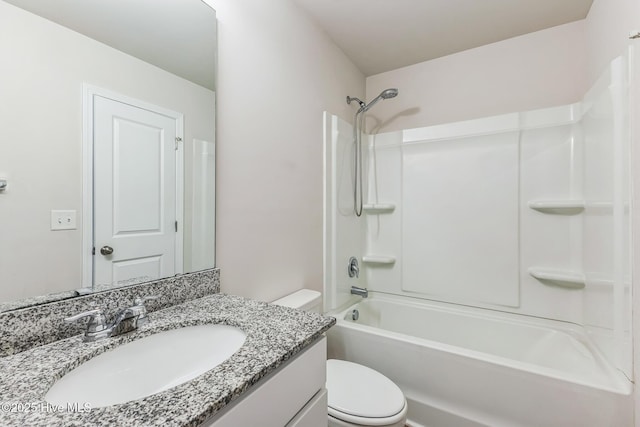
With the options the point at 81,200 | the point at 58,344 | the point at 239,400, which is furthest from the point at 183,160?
the point at 239,400

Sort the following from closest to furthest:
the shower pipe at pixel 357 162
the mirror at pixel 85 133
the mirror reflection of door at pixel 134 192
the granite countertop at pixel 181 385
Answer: the granite countertop at pixel 181 385 < the mirror at pixel 85 133 < the mirror reflection of door at pixel 134 192 < the shower pipe at pixel 357 162

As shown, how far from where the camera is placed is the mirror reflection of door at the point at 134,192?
802 millimetres

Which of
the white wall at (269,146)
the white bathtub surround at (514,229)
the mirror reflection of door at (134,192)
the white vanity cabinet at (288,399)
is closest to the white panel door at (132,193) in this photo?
the mirror reflection of door at (134,192)

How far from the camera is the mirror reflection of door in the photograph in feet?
2.63

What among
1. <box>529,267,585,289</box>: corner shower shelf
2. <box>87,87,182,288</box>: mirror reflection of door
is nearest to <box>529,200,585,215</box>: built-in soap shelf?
<box>529,267,585,289</box>: corner shower shelf

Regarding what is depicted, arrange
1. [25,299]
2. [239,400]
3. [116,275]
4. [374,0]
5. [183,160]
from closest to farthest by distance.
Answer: [239,400], [25,299], [116,275], [183,160], [374,0]

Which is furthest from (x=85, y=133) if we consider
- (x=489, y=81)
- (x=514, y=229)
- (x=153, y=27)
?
(x=489, y=81)

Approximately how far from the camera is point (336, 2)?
1.57m

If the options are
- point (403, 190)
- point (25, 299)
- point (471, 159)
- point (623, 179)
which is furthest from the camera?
point (403, 190)

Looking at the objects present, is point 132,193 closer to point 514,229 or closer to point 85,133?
point 85,133

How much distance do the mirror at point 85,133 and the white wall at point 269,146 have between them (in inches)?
4.9

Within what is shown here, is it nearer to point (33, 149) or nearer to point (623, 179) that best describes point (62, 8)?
point (33, 149)

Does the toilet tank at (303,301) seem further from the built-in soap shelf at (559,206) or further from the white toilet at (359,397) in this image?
the built-in soap shelf at (559,206)

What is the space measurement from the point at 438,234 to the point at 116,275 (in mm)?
1938
